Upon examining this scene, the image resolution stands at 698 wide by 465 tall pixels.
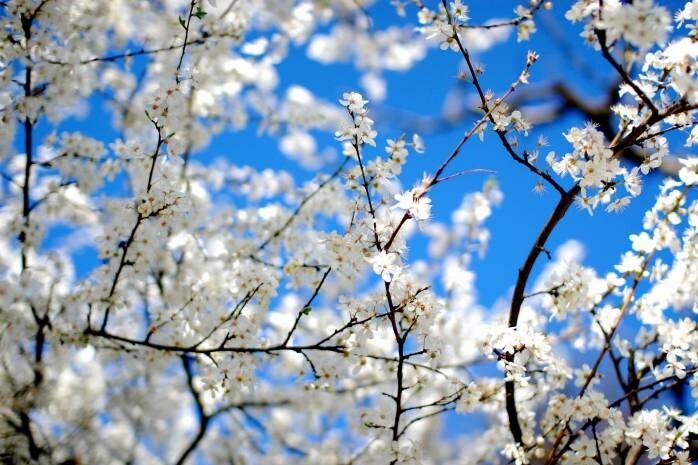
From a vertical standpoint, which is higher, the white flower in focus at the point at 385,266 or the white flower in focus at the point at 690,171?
the white flower in focus at the point at 690,171

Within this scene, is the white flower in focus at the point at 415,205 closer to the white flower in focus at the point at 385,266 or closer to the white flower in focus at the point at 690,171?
the white flower in focus at the point at 385,266

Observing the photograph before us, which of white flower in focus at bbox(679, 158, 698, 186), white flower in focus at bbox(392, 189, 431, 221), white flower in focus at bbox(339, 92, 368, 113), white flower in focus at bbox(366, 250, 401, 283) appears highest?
white flower in focus at bbox(679, 158, 698, 186)

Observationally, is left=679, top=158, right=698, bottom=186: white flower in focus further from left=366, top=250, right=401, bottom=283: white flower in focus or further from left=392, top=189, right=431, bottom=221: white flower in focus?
left=366, top=250, right=401, bottom=283: white flower in focus

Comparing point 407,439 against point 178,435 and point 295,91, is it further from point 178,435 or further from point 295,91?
point 178,435

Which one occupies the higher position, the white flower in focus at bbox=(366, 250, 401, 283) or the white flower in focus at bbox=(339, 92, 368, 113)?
the white flower in focus at bbox=(339, 92, 368, 113)

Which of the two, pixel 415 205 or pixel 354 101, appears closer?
pixel 415 205

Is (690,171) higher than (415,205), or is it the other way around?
(690,171)

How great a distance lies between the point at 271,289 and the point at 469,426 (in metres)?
6.99

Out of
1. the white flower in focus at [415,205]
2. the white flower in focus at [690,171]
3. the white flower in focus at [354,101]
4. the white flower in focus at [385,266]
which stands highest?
the white flower in focus at [690,171]

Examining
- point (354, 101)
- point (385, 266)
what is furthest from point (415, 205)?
point (354, 101)

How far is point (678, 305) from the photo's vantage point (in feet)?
12.1

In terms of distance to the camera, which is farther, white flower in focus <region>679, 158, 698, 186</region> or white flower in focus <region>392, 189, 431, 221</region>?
white flower in focus <region>679, 158, 698, 186</region>

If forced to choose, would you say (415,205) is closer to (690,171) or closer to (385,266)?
(385,266)

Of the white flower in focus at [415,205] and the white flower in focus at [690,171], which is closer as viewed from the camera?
the white flower in focus at [415,205]
